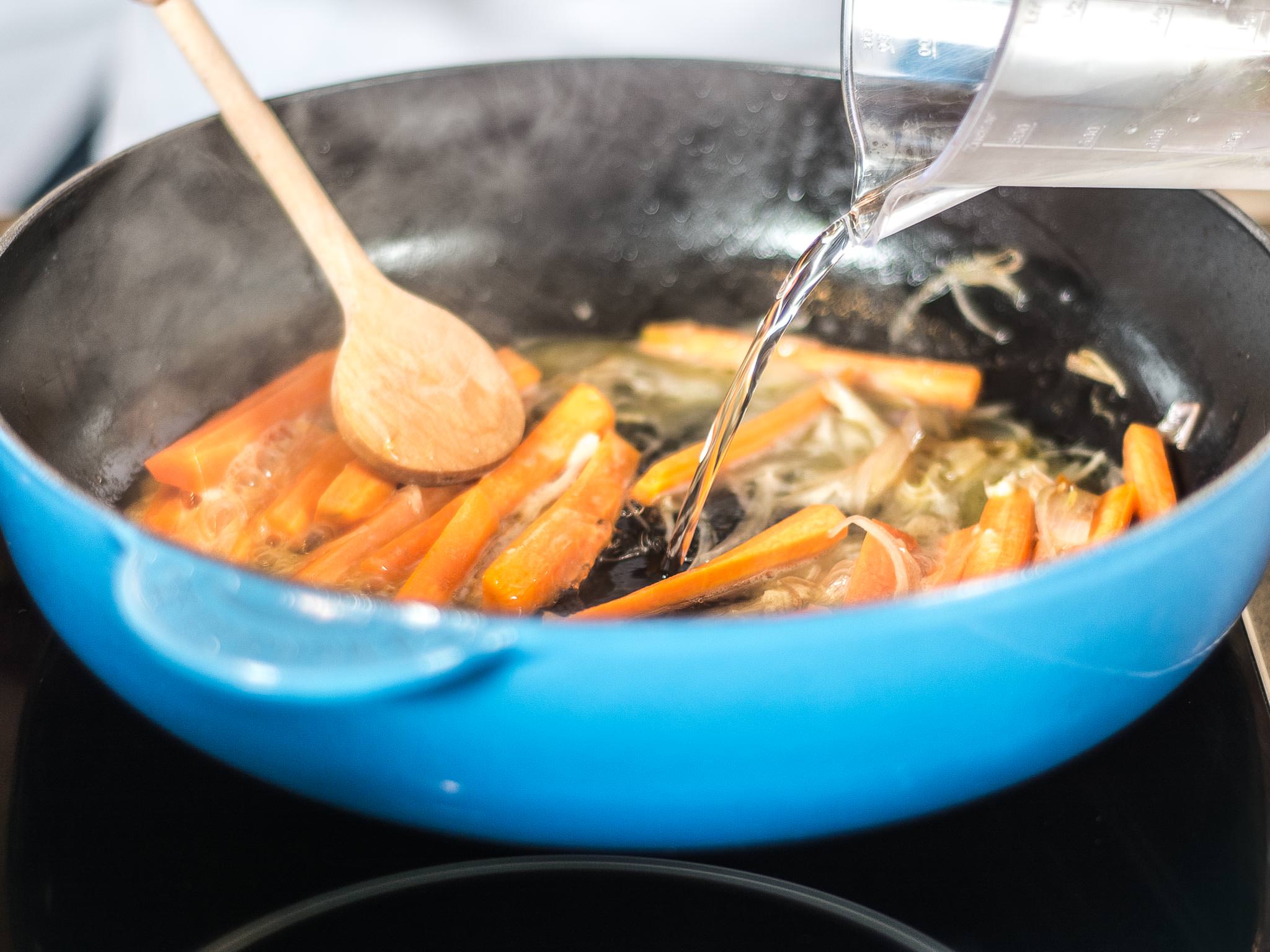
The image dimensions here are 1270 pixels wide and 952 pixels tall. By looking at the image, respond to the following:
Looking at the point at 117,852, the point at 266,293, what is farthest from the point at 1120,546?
the point at 266,293

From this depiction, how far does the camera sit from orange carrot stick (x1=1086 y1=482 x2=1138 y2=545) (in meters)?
1.00

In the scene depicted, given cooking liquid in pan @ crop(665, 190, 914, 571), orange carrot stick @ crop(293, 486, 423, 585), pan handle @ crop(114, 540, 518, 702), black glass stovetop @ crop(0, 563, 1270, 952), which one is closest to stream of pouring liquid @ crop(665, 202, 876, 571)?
cooking liquid in pan @ crop(665, 190, 914, 571)

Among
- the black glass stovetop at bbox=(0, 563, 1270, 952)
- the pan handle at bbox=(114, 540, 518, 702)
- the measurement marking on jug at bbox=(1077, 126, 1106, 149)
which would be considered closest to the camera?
the pan handle at bbox=(114, 540, 518, 702)

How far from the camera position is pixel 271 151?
3.67 feet

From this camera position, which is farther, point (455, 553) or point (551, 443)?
point (551, 443)

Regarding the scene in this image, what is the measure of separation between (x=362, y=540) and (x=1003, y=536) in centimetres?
59

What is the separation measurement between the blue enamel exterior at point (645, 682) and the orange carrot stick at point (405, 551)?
314 mm

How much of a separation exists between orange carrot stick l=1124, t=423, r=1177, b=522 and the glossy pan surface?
1.3 inches

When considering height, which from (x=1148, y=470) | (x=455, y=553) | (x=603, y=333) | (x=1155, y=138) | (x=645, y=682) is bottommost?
(x=1148, y=470)

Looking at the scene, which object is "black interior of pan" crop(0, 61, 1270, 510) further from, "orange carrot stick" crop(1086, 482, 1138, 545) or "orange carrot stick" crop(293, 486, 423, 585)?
"orange carrot stick" crop(293, 486, 423, 585)

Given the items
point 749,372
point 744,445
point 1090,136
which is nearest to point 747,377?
point 749,372

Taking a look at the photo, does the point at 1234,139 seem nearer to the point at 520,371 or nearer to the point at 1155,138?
the point at 1155,138

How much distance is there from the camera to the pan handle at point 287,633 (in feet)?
1.67

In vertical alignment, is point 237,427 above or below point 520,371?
above
